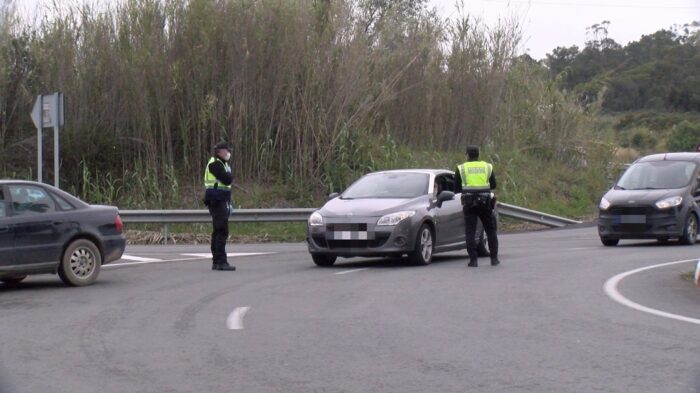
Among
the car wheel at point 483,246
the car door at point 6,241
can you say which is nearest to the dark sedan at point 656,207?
the car wheel at point 483,246

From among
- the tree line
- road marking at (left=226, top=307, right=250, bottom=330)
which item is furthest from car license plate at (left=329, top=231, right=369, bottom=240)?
the tree line

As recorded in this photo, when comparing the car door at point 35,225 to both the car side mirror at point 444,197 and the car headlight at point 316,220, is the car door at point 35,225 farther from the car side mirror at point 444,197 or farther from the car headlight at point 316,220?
the car side mirror at point 444,197

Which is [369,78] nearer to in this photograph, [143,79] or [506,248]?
[143,79]

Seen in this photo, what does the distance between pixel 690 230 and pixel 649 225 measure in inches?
36.2

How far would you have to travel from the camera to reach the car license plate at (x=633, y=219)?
1941 cm

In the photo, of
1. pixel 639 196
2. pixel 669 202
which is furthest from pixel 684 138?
pixel 669 202


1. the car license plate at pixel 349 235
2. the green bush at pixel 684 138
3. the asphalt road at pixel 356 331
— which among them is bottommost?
the asphalt road at pixel 356 331

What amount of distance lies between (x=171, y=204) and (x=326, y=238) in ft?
31.1

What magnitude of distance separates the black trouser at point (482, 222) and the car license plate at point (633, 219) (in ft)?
13.2

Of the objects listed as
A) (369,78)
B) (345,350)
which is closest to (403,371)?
(345,350)

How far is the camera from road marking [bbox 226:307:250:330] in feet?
33.5

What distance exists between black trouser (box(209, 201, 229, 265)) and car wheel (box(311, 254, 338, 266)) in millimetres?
1342

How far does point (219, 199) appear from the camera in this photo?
15.9 metres

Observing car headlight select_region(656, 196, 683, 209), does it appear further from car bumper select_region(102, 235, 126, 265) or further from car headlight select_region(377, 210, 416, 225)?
car bumper select_region(102, 235, 126, 265)
